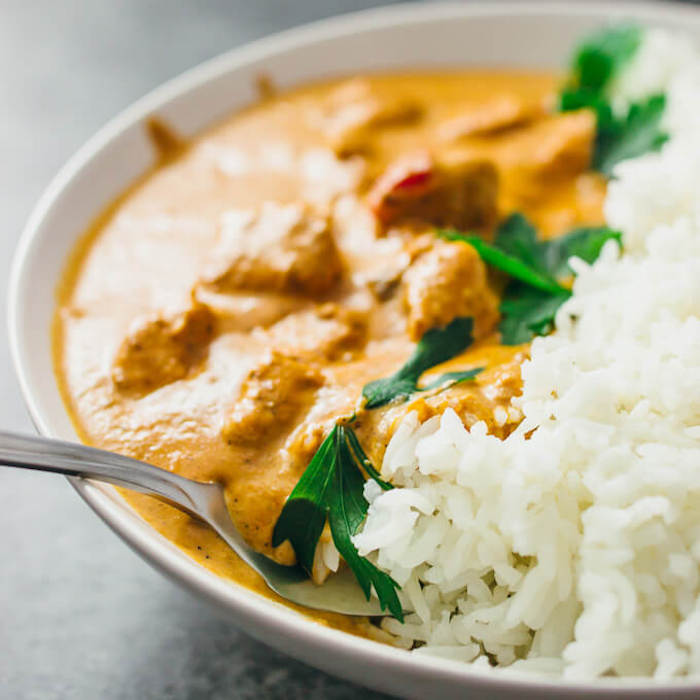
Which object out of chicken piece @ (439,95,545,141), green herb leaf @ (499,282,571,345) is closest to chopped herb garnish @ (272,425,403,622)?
green herb leaf @ (499,282,571,345)

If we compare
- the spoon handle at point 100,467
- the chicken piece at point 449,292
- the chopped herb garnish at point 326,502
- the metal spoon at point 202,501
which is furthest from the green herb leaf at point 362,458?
the chicken piece at point 449,292

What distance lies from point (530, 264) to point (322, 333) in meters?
0.72

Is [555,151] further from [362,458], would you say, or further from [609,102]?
[362,458]

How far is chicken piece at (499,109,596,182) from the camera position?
3.40 meters

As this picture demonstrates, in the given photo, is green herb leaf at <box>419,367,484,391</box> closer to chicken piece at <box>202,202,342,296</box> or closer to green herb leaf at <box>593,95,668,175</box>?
chicken piece at <box>202,202,342,296</box>

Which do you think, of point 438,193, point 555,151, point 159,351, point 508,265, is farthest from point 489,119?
point 159,351

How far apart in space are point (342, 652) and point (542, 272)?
59.4 inches

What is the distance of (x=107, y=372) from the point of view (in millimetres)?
2549

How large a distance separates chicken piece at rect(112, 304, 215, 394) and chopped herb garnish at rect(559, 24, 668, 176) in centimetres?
170

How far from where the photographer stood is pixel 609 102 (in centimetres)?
368

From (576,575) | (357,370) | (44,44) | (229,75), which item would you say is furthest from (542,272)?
(44,44)

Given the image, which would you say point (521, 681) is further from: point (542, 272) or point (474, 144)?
point (474, 144)

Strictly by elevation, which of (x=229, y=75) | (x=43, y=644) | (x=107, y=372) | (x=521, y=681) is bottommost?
(x=43, y=644)

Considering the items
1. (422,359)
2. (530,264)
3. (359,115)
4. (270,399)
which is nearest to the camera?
(270,399)
